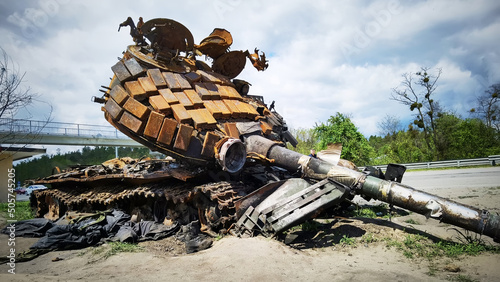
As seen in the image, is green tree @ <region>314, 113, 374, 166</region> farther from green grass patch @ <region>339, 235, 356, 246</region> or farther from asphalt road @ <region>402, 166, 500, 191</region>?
green grass patch @ <region>339, 235, 356, 246</region>

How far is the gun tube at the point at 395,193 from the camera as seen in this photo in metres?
4.12

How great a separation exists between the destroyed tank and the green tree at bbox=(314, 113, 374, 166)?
1638 centimetres

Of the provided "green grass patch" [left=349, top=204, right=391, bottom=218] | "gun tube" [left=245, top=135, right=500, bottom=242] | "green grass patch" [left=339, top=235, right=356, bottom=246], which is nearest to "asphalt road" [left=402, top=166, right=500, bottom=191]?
"green grass patch" [left=349, top=204, right=391, bottom=218]

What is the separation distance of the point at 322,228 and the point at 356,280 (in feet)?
7.32

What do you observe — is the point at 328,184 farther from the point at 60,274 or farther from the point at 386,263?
the point at 60,274

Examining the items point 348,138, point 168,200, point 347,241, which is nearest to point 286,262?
point 347,241

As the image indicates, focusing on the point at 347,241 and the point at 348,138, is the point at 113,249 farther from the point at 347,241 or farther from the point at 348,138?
the point at 348,138

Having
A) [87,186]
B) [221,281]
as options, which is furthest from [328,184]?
[87,186]

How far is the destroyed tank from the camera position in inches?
197

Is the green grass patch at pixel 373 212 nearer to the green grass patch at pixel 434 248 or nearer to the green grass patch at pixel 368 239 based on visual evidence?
the green grass patch at pixel 368 239

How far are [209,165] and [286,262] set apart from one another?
10.1ft

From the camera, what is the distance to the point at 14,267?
16.3 ft

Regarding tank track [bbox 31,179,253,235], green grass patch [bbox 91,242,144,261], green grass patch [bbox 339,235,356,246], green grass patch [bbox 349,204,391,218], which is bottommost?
green grass patch [bbox 91,242,144,261]

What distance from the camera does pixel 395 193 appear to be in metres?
4.82
